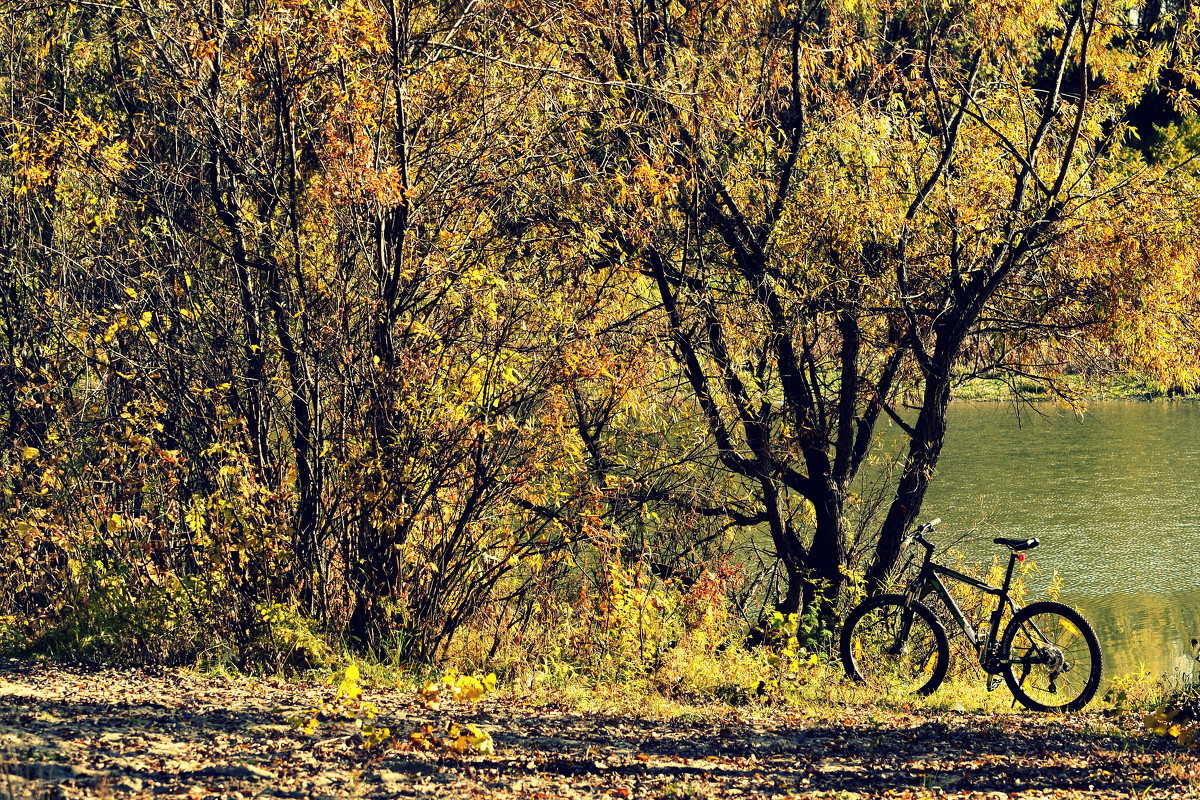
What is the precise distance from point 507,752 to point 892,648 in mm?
4695

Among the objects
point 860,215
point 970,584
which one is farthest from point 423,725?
point 860,215

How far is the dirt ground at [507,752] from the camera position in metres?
4.24

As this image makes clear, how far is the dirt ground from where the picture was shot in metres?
4.24

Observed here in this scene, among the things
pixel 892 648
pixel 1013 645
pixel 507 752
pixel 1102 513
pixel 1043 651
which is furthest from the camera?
pixel 1102 513

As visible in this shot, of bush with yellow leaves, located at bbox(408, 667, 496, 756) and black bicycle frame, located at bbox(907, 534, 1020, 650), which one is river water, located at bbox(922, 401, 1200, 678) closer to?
black bicycle frame, located at bbox(907, 534, 1020, 650)

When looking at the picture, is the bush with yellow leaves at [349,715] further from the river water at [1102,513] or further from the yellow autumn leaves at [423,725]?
the river water at [1102,513]

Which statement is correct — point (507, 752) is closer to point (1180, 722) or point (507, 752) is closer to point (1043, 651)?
point (1180, 722)

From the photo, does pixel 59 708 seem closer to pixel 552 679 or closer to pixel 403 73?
pixel 552 679

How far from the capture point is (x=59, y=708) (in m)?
5.07

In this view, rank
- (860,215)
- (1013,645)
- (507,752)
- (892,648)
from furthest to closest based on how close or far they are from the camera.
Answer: (892,648) < (860,215) < (1013,645) < (507,752)

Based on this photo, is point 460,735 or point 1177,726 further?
point 1177,726

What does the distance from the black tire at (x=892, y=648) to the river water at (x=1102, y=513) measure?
179cm

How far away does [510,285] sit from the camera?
7543 mm

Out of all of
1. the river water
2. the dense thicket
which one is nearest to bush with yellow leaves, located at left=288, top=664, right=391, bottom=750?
the dense thicket
